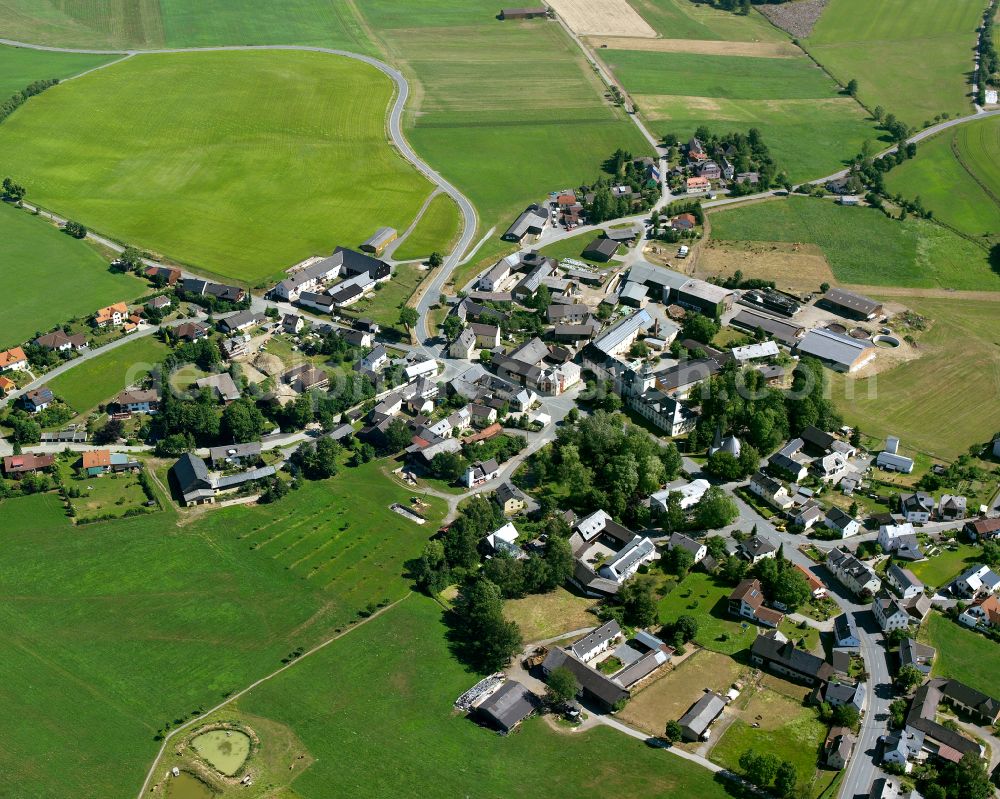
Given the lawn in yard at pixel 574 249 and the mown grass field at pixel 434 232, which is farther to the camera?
the mown grass field at pixel 434 232

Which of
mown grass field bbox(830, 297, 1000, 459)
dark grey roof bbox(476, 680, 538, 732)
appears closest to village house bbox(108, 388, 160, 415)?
dark grey roof bbox(476, 680, 538, 732)

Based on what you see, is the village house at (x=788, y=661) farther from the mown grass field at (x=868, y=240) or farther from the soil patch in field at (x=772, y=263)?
the mown grass field at (x=868, y=240)

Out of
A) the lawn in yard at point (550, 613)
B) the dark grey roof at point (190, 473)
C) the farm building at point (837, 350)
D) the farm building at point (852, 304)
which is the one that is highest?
the farm building at point (852, 304)

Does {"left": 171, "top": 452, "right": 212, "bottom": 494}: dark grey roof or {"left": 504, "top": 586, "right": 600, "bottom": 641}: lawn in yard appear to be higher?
{"left": 504, "top": 586, "right": 600, "bottom": 641}: lawn in yard

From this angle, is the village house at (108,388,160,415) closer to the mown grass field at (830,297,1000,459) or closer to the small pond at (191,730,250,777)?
the small pond at (191,730,250,777)

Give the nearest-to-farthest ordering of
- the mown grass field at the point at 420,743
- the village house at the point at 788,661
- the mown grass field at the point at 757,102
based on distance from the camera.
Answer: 1. the mown grass field at the point at 420,743
2. the village house at the point at 788,661
3. the mown grass field at the point at 757,102

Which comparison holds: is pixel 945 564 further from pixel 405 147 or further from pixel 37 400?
pixel 405 147

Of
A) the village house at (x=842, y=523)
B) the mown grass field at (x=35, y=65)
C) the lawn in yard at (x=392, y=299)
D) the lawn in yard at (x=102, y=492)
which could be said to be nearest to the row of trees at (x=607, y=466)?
the village house at (x=842, y=523)
